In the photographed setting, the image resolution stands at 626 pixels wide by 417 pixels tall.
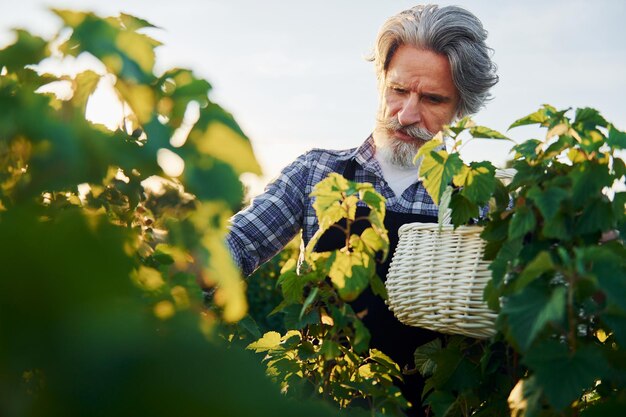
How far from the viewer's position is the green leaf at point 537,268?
100 cm

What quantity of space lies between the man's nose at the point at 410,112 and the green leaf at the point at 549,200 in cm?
182

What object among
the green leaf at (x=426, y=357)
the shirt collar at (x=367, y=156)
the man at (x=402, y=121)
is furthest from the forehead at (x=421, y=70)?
the green leaf at (x=426, y=357)

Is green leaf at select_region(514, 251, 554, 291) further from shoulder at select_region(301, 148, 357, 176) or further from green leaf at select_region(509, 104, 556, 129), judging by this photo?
shoulder at select_region(301, 148, 357, 176)

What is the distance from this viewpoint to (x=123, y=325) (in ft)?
1.32

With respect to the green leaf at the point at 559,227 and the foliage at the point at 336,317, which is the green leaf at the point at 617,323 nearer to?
the green leaf at the point at 559,227

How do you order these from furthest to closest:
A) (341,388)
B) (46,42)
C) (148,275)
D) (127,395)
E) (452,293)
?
(452,293)
(341,388)
(148,275)
(46,42)
(127,395)

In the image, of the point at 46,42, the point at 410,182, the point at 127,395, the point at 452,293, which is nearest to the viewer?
the point at 127,395

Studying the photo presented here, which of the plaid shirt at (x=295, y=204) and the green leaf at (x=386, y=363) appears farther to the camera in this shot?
the plaid shirt at (x=295, y=204)

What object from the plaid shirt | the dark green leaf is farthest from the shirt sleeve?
the dark green leaf

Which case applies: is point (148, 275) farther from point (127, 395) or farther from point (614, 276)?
point (614, 276)

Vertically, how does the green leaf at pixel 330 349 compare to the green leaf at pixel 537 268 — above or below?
below

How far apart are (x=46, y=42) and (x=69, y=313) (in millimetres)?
489

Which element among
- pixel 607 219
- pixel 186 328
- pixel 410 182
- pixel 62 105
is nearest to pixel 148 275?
pixel 62 105

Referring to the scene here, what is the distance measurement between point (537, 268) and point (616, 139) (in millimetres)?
325
